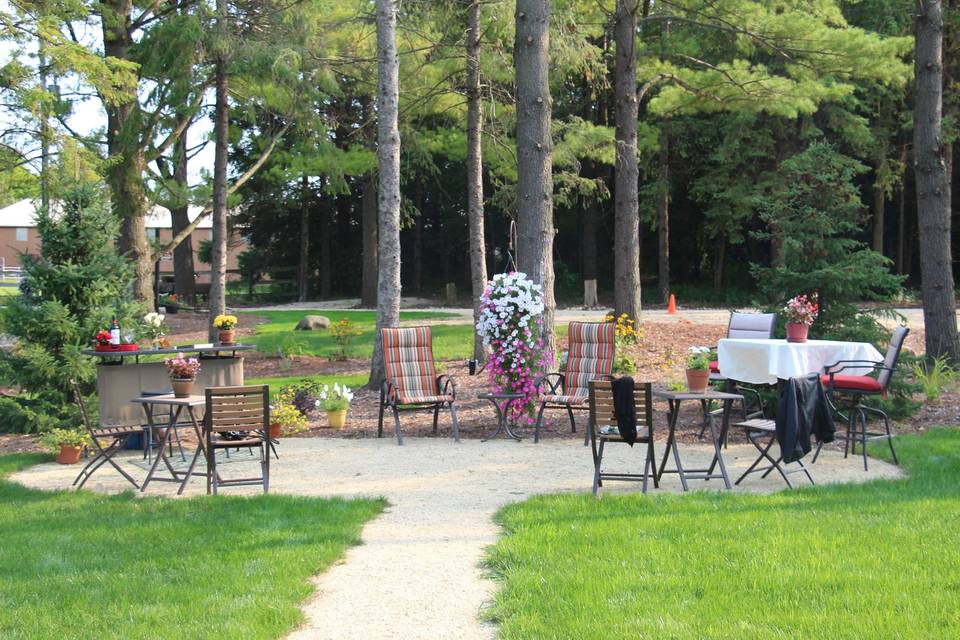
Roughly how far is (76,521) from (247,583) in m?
2.13

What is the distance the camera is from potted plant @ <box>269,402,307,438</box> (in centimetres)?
974

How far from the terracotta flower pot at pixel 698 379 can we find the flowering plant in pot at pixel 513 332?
2537mm

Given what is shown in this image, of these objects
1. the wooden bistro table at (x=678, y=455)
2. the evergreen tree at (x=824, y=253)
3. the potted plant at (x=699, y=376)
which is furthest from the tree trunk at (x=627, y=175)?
the wooden bistro table at (x=678, y=455)

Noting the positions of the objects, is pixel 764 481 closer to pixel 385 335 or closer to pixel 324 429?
pixel 385 335

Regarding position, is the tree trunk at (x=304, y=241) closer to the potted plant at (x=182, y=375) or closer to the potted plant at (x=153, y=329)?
the potted plant at (x=153, y=329)

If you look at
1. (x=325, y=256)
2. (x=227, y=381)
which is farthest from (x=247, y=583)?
(x=325, y=256)

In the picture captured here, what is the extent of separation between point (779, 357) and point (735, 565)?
4622 millimetres

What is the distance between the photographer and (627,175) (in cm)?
1631

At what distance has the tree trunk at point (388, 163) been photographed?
1238 cm

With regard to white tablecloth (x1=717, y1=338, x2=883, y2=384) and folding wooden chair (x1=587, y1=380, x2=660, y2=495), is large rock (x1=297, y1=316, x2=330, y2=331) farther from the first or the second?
folding wooden chair (x1=587, y1=380, x2=660, y2=495)

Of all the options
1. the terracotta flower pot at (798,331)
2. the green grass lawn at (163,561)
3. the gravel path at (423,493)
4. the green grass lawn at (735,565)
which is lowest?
the gravel path at (423,493)

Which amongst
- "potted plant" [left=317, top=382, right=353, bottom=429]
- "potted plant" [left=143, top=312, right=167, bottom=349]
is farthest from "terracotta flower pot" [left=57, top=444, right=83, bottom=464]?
"potted plant" [left=317, top=382, right=353, bottom=429]

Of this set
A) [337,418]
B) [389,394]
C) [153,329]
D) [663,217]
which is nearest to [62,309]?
[153,329]

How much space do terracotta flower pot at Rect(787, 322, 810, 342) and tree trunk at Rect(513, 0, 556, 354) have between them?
9.50ft
